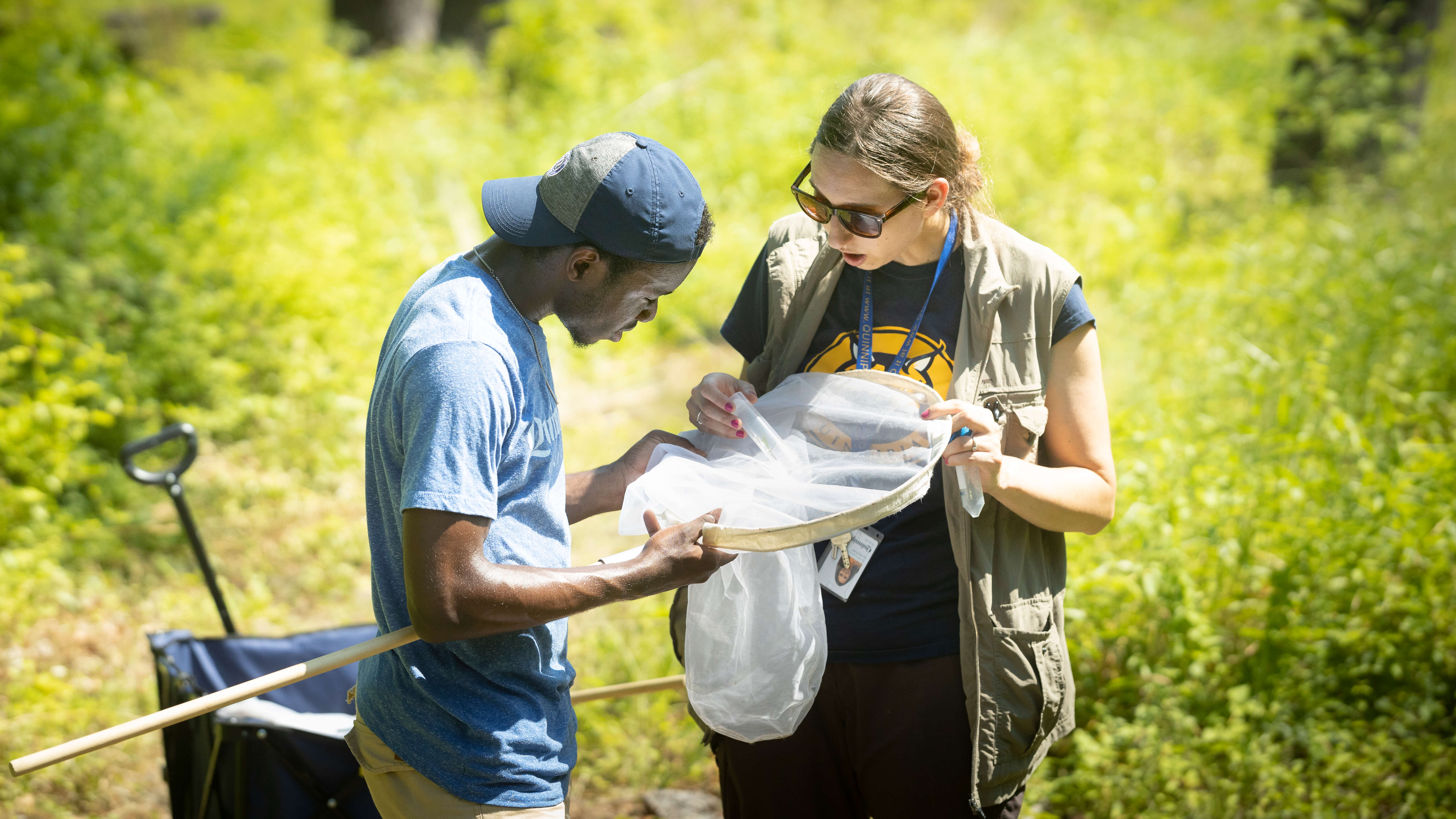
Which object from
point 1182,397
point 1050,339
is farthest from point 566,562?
point 1182,397

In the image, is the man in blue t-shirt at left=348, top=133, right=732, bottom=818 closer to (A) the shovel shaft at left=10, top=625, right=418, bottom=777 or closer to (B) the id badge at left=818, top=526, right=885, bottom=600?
(A) the shovel shaft at left=10, top=625, right=418, bottom=777

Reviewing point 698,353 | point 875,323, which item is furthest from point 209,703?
point 698,353

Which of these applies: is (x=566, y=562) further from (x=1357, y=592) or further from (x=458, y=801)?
(x=1357, y=592)

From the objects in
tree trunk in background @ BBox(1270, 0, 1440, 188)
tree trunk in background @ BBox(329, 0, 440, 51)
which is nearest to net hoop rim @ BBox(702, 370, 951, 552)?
tree trunk in background @ BBox(1270, 0, 1440, 188)

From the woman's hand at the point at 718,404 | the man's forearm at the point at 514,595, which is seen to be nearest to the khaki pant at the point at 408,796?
the man's forearm at the point at 514,595

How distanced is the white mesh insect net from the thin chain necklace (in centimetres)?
28

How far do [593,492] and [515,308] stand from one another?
1.67ft

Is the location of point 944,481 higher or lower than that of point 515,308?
lower

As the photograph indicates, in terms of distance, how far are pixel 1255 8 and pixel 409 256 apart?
9.46 m

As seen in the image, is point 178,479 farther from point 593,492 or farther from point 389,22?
point 389,22

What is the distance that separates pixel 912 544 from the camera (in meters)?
1.99

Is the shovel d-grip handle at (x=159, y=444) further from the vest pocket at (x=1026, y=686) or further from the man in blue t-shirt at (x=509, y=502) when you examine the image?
the vest pocket at (x=1026, y=686)

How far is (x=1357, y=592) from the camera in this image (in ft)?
11.0

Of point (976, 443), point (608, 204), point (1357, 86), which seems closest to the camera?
point (608, 204)
